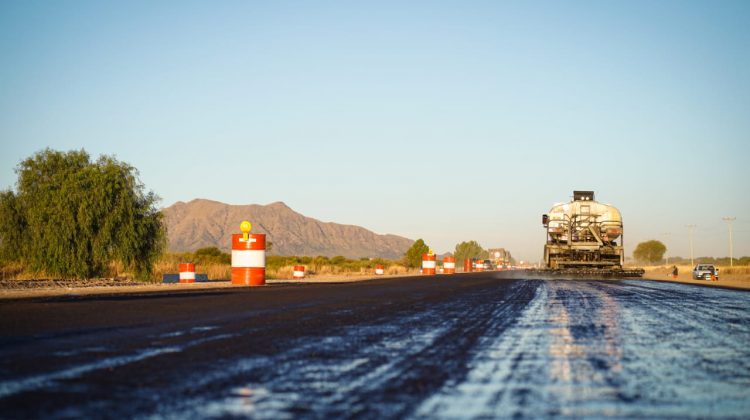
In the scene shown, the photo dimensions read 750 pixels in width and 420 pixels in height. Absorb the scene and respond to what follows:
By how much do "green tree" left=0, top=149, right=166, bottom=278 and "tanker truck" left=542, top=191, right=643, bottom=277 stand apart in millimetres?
20254

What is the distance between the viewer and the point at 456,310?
13375 mm

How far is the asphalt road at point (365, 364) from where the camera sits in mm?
4809

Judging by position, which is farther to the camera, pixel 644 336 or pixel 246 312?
pixel 246 312

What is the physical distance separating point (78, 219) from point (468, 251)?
127502 mm

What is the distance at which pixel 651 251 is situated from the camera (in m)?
188

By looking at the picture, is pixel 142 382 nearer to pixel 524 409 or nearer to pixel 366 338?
pixel 524 409

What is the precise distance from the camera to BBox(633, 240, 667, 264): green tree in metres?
Result: 188

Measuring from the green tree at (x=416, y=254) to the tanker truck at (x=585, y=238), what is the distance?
165 feet

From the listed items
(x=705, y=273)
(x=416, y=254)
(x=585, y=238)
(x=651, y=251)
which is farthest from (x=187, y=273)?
(x=651, y=251)

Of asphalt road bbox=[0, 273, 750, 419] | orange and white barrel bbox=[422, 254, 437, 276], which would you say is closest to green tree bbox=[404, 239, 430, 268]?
orange and white barrel bbox=[422, 254, 437, 276]

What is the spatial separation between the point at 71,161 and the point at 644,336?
2819cm

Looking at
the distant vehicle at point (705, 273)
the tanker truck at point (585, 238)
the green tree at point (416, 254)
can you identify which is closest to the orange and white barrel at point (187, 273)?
the tanker truck at point (585, 238)

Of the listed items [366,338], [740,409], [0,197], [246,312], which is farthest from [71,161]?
[740,409]

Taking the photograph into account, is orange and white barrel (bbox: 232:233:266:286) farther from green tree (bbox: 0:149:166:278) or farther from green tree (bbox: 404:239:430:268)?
green tree (bbox: 404:239:430:268)
